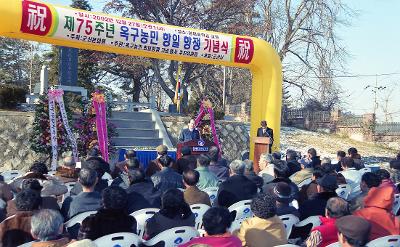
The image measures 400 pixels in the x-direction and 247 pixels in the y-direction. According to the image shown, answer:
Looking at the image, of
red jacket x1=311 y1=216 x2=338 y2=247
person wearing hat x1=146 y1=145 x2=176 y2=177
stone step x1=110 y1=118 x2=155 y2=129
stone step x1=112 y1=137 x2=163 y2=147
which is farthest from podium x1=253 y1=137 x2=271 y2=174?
red jacket x1=311 y1=216 x2=338 y2=247

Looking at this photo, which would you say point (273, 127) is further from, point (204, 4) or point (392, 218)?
point (204, 4)

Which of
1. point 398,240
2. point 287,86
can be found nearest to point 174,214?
point 398,240

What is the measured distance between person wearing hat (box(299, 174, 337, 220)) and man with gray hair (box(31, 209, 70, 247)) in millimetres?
3130

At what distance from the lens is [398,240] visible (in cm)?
419

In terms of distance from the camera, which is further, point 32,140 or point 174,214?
point 32,140

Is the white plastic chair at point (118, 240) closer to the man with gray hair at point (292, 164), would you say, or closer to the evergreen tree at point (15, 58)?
the man with gray hair at point (292, 164)

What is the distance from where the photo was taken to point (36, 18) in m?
10.2

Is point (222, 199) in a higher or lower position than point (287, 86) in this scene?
lower

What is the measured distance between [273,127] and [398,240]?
1024 centimetres

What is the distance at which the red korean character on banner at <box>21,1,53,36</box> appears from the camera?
32.8 ft

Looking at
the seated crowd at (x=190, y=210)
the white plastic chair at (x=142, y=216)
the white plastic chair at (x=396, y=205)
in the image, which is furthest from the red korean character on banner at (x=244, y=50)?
the white plastic chair at (x=142, y=216)

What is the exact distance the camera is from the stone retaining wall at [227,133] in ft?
59.0

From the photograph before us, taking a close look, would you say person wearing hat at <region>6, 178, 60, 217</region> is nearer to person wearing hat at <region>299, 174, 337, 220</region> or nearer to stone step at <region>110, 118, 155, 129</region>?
person wearing hat at <region>299, 174, 337, 220</region>

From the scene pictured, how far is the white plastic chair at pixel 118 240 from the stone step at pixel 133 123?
12894 mm
